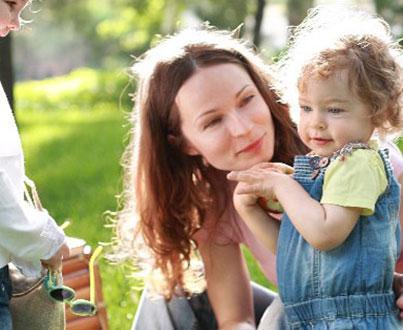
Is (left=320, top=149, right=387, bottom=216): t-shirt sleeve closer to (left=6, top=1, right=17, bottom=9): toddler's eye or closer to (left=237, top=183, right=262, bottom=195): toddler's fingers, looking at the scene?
(left=237, top=183, right=262, bottom=195): toddler's fingers

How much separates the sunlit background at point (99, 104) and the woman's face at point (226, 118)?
1.69 feet

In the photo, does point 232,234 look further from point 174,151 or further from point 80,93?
point 80,93

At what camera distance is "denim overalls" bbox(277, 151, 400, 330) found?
2.53 meters

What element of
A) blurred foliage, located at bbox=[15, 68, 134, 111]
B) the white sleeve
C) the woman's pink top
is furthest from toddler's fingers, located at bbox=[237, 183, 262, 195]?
blurred foliage, located at bbox=[15, 68, 134, 111]

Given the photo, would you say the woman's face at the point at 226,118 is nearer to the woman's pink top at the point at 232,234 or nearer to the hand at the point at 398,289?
the woman's pink top at the point at 232,234

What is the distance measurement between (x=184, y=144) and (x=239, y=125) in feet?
0.87

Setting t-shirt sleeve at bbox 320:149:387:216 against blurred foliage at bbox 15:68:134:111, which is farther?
blurred foliage at bbox 15:68:134:111

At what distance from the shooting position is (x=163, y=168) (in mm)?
3295

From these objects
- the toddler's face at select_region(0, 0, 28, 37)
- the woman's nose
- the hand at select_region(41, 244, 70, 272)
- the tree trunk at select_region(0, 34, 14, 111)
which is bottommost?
the tree trunk at select_region(0, 34, 14, 111)

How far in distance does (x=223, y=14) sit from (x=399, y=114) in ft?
37.4

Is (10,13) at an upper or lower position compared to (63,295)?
upper

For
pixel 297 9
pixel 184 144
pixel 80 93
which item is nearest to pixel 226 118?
pixel 184 144

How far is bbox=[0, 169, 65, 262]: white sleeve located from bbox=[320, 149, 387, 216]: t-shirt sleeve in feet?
2.34

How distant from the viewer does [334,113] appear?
2.55 metres
